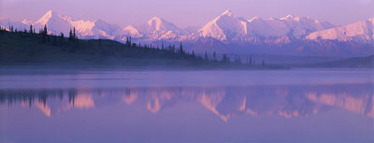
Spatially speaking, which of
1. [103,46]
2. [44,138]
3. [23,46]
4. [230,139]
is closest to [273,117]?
[230,139]

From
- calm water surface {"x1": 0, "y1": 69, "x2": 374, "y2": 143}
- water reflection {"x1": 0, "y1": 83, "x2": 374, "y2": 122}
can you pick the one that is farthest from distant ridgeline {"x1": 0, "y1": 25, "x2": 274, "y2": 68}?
calm water surface {"x1": 0, "y1": 69, "x2": 374, "y2": 143}

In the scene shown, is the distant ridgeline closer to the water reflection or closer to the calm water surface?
the water reflection

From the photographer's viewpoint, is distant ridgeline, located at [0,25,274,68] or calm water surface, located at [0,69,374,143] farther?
distant ridgeline, located at [0,25,274,68]

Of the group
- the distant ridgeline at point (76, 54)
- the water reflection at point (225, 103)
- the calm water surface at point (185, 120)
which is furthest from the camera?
the distant ridgeline at point (76, 54)

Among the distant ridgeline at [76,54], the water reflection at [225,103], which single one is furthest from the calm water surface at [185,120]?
the distant ridgeline at [76,54]

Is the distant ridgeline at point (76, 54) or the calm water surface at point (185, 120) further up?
the distant ridgeline at point (76, 54)

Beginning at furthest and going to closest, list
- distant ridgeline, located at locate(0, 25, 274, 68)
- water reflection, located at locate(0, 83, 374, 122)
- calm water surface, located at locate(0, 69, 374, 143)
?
distant ridgeline, located at locate(0, 25, 274, 68), water reflection, located at locate(0, 83, 374, 122), calm water surface, located at locate(0, 69, 374, 143)

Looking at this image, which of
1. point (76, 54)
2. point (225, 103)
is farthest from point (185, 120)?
point (76, 54)

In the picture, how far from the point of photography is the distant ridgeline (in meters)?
139

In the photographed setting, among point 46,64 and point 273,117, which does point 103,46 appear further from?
point 273,117

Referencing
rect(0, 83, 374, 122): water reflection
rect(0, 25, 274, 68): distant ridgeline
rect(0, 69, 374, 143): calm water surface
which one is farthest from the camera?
rect(0, 25, 274, 68): distant ridgeline

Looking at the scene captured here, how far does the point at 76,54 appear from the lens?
156250 millimetres

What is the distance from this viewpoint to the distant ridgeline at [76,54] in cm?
13938

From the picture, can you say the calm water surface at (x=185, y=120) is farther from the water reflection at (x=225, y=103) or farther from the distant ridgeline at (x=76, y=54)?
the distant ridgeline at (x=76, y=54)
